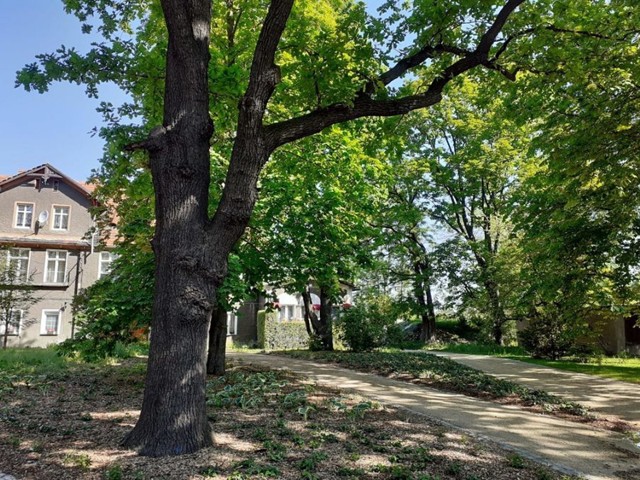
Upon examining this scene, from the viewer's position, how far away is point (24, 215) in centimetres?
2752

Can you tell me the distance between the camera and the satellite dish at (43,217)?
27.4 m

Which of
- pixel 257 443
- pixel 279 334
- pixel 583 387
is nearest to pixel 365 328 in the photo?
pixel 279 334

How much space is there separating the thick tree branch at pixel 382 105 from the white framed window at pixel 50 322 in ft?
84.8

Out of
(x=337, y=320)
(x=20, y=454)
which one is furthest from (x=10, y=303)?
(x=20, y=454)

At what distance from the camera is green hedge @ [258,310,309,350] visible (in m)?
27.3

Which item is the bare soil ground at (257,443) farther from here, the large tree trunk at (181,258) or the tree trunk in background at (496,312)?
the tree trunk in background at (496,312)

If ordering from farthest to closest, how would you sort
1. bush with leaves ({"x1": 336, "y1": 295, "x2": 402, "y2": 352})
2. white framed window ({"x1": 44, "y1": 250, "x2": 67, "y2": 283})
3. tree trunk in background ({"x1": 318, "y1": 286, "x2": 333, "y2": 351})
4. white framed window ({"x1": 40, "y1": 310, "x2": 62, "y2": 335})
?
white framed window ({"x1": 44, "y1": 250, "x2": 67, "y2": 283}) → white framed window ({"x1": 40, "y1": 310, "x2": 62, "y2": 335}) → tree trunk in background ({"x1": 318, "y1": 286, "x2": 333, "y2": 351}) → bush with leaves ({"x1": 336, "y1": 295, "x2": 402, "y2": 352})

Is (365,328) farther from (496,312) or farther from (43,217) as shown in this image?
(43,217)

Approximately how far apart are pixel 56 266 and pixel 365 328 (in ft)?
59.5

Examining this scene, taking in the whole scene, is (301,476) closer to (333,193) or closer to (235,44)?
(333,193)

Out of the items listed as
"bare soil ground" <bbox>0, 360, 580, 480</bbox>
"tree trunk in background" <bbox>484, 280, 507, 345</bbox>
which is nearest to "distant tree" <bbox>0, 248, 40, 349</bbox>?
"bare soil ground" <bbox>0, 360, 580, 480</bbox>

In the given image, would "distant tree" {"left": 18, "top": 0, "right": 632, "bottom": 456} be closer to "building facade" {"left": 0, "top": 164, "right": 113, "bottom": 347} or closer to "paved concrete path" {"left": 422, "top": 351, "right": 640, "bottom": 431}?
"paved concrete path" {"left": 422, "top": 351, "right": 640, "bottom": 431}

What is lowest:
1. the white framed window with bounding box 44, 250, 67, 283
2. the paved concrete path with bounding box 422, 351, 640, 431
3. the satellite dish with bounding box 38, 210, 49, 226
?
the paved concrete path with bounding box 422, 351, 640, 431

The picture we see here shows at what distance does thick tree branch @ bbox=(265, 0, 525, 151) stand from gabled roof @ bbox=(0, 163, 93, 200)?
25.3 m
